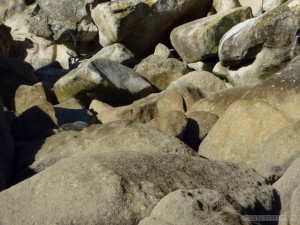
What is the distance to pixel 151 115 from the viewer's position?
1321 cm

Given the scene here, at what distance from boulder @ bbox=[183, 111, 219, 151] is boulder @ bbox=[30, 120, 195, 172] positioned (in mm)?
1256

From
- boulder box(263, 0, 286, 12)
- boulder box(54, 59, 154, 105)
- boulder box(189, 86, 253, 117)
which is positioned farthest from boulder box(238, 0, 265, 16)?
boulder box(189, 86, 253, 117)

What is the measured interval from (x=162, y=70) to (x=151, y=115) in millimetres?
4475

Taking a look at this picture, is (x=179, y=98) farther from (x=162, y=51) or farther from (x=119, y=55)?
(x=162, y=51)

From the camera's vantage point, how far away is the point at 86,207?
6801mm

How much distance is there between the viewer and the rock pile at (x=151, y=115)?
694 centimetres

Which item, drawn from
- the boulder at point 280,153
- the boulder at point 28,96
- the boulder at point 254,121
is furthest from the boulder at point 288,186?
the boulder at point 28,96

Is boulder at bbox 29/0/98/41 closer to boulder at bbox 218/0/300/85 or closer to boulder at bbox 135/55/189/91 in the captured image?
boulder at bbox 135/55/189/91

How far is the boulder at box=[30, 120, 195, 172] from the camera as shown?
9.37 metres

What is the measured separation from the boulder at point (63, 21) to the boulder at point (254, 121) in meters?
11.5

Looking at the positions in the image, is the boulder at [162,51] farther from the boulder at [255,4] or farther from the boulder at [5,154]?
the boulder at [5,154]

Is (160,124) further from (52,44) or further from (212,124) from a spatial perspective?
(52,44)

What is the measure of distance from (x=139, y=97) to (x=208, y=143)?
6.23 metres

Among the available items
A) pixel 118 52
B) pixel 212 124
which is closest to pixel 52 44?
pixel 118 52
